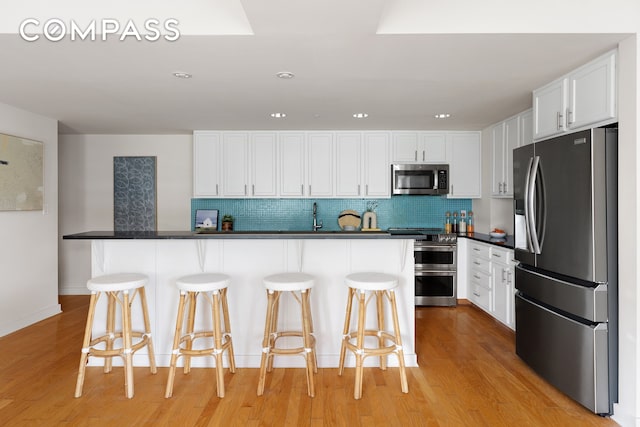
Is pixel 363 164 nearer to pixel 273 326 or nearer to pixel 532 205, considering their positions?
pixel 532 205

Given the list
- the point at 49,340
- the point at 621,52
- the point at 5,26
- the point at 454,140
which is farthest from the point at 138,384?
the point at 454,140

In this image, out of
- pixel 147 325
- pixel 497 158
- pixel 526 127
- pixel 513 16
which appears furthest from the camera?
pixel 497 158

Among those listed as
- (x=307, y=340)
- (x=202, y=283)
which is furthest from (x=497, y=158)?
(x=202, y=283)

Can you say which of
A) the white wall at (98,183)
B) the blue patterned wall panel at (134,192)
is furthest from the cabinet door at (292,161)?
the blue patterned wall panel at (134,192)

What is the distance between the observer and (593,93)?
2543mm

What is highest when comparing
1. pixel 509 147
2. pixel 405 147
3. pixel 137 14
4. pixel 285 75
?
pixel 137 14

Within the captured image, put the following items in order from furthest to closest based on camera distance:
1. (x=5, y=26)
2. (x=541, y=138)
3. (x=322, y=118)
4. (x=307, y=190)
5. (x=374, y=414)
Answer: (x=307, y=190) < (x=322, y=118) < (x=541, y=138) < (x=374, y=414) < (x=5, y=26)

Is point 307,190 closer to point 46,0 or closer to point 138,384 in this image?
point 138,384

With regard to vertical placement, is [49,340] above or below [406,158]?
below

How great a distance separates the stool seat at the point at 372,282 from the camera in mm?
2640

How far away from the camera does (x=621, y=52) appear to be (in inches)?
91.7

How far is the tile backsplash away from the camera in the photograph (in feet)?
18.1

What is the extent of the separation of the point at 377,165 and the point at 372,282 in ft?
9.05

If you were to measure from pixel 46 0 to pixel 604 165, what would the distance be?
332cm
